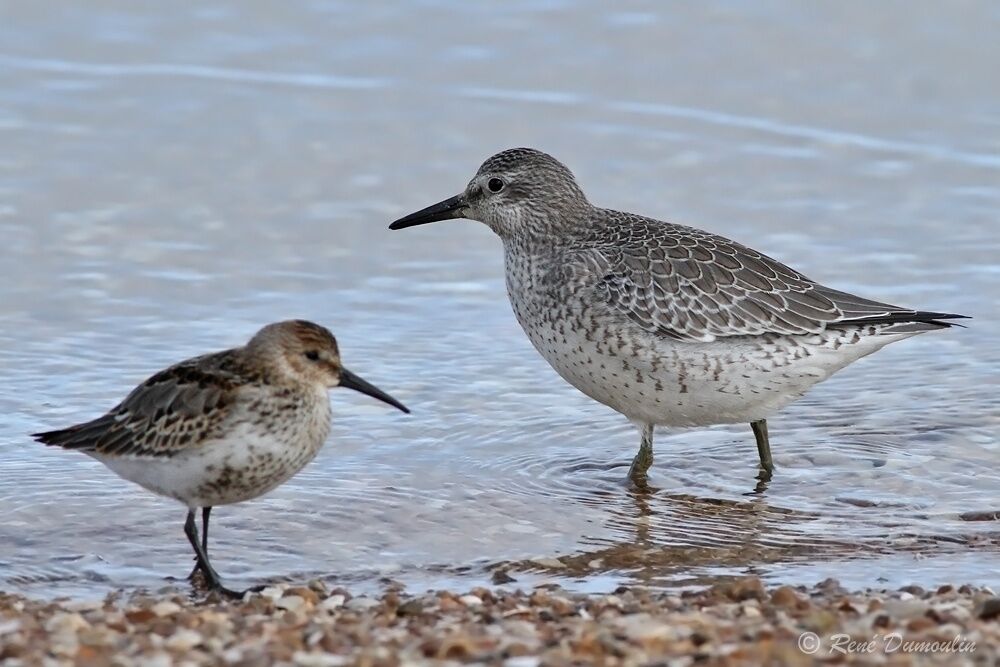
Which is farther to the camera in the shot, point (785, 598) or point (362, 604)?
point (362, 604)

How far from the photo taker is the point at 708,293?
30.6ft

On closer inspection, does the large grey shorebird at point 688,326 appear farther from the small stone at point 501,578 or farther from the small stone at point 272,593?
Result: the small stone at point 272,593

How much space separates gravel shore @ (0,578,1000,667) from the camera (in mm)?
5676

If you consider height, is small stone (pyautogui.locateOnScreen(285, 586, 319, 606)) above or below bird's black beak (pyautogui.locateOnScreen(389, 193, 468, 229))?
below

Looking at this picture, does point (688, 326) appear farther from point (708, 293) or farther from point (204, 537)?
point (204, 537)

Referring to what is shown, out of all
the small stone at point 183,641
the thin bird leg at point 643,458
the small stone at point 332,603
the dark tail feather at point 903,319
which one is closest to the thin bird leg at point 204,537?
the small stone at point 332,603

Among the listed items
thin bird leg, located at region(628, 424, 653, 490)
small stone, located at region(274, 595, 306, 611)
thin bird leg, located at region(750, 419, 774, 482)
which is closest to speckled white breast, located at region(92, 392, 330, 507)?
small stone, located at region(274, 595, 306, 611)

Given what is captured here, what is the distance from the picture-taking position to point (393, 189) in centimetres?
1407

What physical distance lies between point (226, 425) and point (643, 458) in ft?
10.3

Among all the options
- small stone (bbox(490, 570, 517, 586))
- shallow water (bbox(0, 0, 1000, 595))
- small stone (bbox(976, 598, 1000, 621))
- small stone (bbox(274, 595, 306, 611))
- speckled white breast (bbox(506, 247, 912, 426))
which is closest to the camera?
small stone (bbox(976, 598, 1000, 621))

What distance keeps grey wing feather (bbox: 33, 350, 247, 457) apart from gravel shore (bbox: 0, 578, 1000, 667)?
→ 71cm

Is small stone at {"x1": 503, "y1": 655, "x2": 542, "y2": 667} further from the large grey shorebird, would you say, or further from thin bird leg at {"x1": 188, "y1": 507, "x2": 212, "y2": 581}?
the large grey shorebird

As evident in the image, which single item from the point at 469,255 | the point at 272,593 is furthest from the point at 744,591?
the point at 469,255

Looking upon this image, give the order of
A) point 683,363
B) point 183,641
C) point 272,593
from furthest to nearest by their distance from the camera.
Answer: point 683,363
point 272,593
point 183,641
